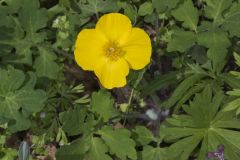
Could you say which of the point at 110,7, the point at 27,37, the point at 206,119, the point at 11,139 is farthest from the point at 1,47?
the point at 206,119

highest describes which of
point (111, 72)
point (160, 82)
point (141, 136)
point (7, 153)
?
point (111, 72)

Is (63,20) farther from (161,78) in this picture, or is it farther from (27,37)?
(161,78)

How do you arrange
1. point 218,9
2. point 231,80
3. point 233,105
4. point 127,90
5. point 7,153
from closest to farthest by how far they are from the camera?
point 233,105 < point 218,9 < point 231,80 < point 7,153 < point 127,90

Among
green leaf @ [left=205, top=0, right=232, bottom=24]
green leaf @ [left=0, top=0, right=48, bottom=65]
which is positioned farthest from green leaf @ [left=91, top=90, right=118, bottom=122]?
green leaf @ [left=205, top=0, right=232, bottom=24]

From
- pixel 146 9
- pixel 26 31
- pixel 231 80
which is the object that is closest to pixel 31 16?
pixel 26 31

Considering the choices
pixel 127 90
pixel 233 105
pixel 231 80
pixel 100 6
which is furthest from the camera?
pixel 127 90

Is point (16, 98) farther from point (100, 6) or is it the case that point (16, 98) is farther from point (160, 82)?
point (160, 82)

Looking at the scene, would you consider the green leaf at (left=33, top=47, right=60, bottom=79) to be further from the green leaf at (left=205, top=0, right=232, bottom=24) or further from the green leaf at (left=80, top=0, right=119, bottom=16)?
the green leaf at (left=205, top=0, right=232, bottom=24)
